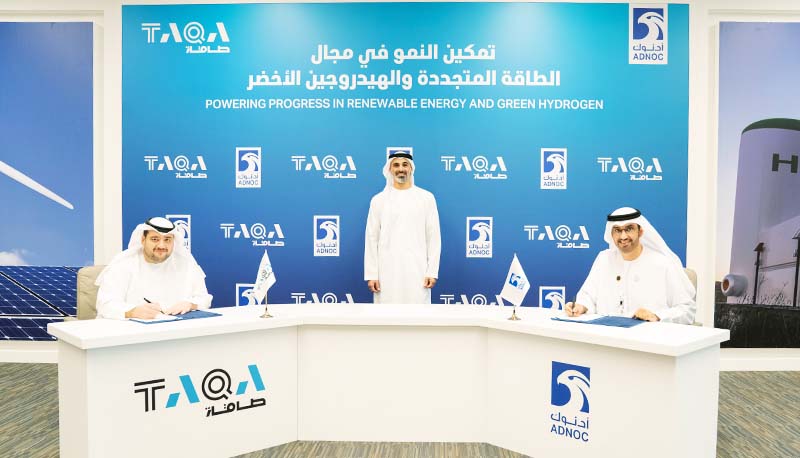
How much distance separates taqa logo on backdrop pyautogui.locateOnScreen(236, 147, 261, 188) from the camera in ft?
15.3

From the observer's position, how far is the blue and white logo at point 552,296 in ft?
15.3

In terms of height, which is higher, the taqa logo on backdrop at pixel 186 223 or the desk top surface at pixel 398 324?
the taqa logo on backdrop at pixel 186 223

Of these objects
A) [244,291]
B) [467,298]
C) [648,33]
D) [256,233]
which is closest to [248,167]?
[256,233]

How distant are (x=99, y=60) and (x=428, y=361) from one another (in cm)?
404

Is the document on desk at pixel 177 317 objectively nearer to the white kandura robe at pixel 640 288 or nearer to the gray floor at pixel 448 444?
the gray floor at pixel 448 444

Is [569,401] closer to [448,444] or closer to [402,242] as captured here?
[448,444]

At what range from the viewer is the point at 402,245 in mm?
4387

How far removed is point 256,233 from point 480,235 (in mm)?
1911

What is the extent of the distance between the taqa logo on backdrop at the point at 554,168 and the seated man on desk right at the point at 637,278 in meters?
1.48

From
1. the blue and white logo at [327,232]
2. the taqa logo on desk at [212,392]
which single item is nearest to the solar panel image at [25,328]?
the blue and white logo at [327,232]

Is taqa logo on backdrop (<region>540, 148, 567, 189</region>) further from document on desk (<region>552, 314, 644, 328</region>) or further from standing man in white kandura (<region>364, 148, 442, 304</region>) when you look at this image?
document on desk (<region>552, 314, 644, 328</region>)

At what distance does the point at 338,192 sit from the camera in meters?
4.66

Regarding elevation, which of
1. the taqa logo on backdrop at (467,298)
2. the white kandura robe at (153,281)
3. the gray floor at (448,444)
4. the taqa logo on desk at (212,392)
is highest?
the white kandura robe at (153,281)

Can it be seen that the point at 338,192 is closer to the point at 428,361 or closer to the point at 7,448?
the point at 428,361
